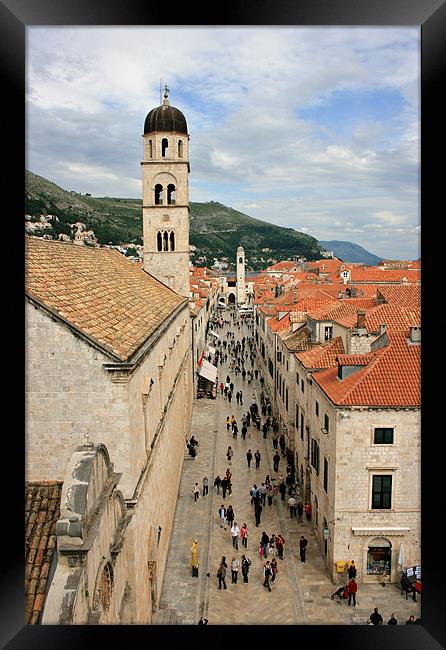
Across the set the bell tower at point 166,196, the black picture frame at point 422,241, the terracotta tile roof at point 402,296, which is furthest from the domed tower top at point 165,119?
the black picture frame at point 422,241

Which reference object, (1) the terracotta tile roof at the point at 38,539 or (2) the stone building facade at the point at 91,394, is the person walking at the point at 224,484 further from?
(1) the terracotta tile roof at the point at 38,539

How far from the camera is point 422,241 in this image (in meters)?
4.34

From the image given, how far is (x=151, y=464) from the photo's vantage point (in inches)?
510

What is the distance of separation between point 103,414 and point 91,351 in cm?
120

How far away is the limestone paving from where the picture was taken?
1405 cm

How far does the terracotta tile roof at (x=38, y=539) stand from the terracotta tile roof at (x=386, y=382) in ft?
29.5

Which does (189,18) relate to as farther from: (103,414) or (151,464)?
(151,464)

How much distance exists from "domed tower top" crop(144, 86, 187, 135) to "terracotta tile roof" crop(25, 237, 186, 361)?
14.5 metres

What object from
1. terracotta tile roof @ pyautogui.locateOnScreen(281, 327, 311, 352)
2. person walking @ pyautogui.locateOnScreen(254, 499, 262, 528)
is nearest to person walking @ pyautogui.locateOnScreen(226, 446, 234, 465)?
person walking @ pyautogui.locateOnScreen(254, 499, 262, 528)

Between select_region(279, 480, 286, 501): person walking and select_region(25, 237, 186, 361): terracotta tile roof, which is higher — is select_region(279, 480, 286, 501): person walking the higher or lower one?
the lower one

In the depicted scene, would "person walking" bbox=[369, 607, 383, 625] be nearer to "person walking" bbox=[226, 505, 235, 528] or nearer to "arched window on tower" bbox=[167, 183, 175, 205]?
"person walking" bbox=[226, 505, 235, 528]

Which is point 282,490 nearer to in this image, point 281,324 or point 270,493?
point 270,493

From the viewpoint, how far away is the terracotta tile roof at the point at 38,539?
663 cm
